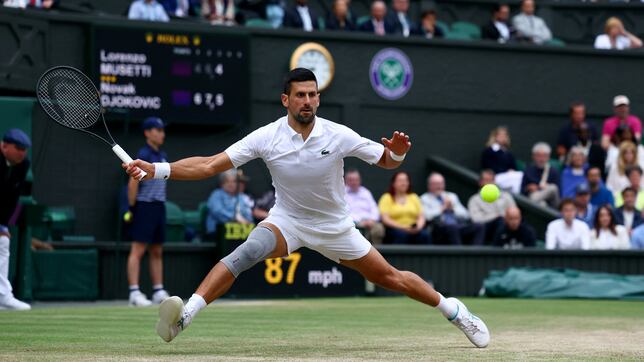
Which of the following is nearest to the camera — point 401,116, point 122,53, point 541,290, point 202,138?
point 541,290

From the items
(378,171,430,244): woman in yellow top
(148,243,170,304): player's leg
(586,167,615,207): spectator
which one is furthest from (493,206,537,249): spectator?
(148,243,170,304): player's leg

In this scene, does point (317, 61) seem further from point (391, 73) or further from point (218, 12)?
point (218, 12)

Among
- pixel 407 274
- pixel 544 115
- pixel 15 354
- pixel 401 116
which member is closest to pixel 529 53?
pixel 544 115

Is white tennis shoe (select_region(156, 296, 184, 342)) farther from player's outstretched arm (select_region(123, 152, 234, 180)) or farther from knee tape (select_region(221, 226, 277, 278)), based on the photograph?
player's outstretched arm (select_region(123, 152, 234, 180))

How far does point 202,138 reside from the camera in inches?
787

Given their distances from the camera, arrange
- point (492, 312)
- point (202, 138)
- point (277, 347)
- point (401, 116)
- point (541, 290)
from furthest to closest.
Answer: point (401, 116) < point (202, 138) < point (541, 290) < point (492, 312) < point (277, 347)

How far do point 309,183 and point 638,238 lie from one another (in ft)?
36.7

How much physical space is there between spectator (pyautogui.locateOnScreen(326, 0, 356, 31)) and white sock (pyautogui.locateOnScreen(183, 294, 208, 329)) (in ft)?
42.9

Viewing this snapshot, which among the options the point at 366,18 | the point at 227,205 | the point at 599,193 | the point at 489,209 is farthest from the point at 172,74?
the point at 599,193

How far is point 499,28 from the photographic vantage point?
22422 millimetres

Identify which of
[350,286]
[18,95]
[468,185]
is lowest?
[350,286]

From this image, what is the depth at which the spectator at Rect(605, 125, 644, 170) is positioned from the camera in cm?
2070

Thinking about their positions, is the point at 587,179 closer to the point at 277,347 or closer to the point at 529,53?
the point at 529,53

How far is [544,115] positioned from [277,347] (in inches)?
588
